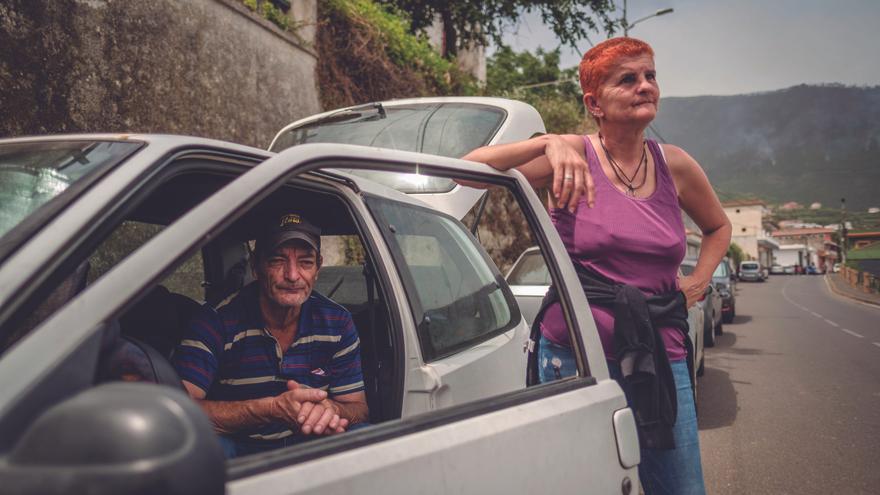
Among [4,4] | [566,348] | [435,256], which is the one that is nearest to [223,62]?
[4,4]

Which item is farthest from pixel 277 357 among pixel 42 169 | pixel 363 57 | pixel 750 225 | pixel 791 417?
pixel 750 225

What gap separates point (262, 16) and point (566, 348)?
8019 millimetres

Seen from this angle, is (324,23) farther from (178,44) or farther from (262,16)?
(178,44)

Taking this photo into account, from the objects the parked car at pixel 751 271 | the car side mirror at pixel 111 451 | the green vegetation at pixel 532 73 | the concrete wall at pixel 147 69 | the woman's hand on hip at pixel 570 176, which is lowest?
the parked car at pixel 751 271

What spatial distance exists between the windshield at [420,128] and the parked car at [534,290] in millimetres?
1923

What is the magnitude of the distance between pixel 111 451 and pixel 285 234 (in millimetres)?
1656

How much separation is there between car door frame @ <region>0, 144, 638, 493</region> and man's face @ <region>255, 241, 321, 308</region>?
839 millimetres

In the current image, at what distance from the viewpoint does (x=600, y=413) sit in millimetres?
1725

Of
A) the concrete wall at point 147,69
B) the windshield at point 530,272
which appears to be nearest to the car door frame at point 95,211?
the concrete wall at point 147,69

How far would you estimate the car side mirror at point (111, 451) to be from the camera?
72cm

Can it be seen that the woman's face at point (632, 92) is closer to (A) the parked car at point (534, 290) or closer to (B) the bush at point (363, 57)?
(A) the parked car at point (534, 290)

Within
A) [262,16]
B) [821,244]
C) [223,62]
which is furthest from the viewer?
[821,244]

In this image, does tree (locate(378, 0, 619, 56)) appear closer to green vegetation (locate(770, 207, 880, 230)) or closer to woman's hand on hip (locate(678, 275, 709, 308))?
woman's hand on hip (locate(678, 275, 709, 308))

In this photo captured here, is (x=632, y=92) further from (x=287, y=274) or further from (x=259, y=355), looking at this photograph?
(x=259, y=355)
